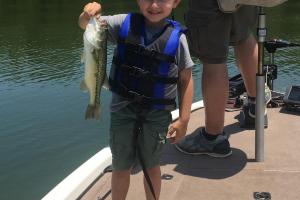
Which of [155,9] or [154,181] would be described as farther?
[154,181]

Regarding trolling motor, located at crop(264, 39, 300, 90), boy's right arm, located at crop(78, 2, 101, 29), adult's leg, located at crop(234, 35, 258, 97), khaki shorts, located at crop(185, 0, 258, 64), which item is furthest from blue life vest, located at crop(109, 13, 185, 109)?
trolling motor, located at crop(264, 39, 300, 90)

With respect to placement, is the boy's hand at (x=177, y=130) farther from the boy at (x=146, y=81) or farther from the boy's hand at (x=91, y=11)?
the boy's hand at (x=91, y=11)

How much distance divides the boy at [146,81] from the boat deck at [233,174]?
21.2 inches

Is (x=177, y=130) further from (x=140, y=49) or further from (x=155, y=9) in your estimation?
(x=155, y=9)

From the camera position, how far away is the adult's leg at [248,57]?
4582mm

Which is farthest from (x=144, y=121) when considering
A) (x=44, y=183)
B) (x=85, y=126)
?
(x=85, y=126)

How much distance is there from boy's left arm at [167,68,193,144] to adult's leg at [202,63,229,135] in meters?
0.87

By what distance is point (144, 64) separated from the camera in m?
3.28

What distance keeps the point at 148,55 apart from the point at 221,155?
1.54 m

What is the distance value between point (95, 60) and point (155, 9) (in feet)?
1.68

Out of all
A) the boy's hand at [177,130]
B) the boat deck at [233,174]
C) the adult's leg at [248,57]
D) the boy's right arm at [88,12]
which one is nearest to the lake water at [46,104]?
the boat deck at [233,174]

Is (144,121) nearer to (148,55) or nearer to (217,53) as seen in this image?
(148,55)

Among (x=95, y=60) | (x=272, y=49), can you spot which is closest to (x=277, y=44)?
(x=272, y=49)

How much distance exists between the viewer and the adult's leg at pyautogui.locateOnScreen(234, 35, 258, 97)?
4.58 meters
